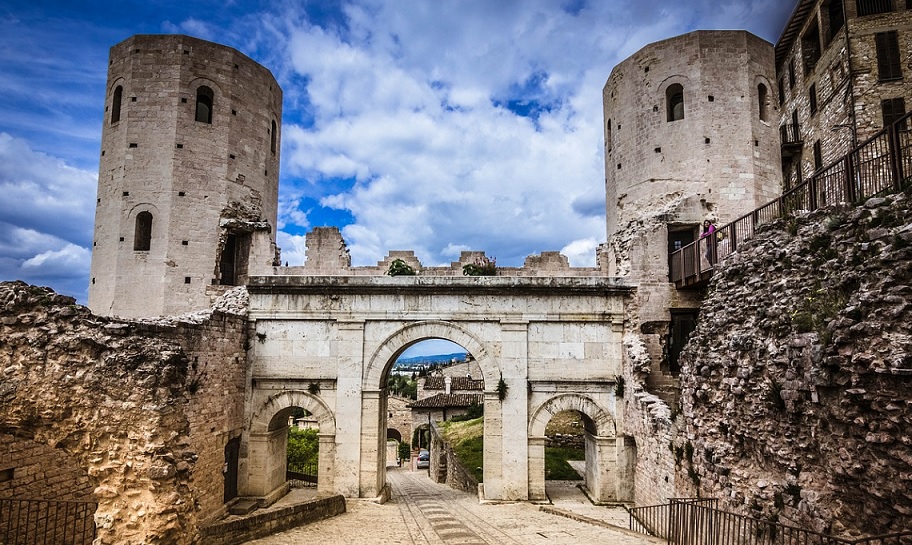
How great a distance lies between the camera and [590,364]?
1588 cm

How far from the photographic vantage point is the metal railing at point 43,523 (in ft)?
29.5

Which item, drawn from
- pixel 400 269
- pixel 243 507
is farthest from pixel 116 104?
pixel 243 507

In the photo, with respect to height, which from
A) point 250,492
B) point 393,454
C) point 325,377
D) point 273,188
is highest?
point 273,188

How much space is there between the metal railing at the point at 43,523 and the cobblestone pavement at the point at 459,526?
10.5 feet

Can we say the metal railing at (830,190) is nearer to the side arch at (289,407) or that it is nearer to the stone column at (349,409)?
the stone column at (349,409)

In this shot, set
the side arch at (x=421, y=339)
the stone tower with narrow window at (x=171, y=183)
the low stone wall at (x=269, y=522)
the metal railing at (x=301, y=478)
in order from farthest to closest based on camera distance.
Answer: the metal railing at (x=301, y=478) < the stone tower with narrow window at (x=171, y=183) < the side arch at (x=421, y=339) < the low stone wall at (x=269, y=522)

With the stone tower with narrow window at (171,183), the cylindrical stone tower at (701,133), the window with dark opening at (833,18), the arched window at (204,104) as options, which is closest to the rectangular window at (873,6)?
the window with dark opening at (833,18)

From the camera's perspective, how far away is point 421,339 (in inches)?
640

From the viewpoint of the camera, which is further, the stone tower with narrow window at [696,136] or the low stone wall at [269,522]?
the stone tower with narrow window at [696,136]

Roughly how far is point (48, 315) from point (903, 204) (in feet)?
40.9

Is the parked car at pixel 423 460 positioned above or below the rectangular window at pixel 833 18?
below

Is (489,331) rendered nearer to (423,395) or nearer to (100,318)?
(100,318)

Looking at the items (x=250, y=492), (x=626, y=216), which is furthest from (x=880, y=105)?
(x=250, y=492)

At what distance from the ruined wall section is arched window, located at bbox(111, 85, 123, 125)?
40.2ft
